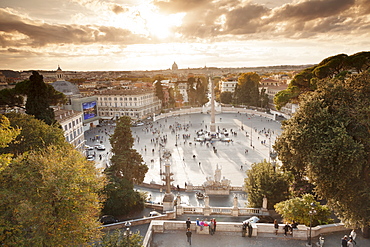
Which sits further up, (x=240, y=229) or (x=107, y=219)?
(x=240, y=229)

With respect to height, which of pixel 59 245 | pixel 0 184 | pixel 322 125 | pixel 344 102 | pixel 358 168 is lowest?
pixel 59 245

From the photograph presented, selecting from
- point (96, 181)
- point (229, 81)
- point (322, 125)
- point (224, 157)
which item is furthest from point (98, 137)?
point (229, 81)

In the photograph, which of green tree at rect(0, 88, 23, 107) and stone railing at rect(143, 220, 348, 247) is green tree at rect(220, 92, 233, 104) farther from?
stone railing at rect(143, 220, 348, 247)

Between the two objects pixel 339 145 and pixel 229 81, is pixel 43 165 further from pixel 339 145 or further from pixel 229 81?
pixel 229 81

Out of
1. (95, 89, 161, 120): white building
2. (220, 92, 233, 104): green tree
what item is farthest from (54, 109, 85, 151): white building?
(220, 92, 233, 104): green tree

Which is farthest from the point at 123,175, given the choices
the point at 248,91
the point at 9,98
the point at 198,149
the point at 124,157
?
the point at 248,91

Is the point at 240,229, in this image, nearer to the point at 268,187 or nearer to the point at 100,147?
the point at 268,187

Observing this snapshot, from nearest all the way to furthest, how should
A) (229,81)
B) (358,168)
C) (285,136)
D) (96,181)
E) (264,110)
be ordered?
1. (96,181)
2. (358,168)
3. (285,136)
4. (264,110)
5. (229,81)
